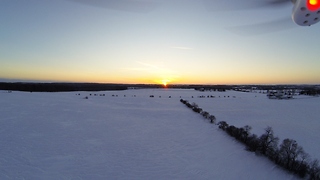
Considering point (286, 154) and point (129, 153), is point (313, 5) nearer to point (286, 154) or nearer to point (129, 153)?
point (129, 153)

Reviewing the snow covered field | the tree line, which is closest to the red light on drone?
the snow covered field

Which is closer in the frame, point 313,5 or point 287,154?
point 313,5

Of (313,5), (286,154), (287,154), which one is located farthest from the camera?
(286,154)

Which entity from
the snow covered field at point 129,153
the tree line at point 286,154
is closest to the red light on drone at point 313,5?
the snow covered field at point 129,153

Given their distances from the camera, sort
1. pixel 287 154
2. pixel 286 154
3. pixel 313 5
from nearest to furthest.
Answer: pixel 313 5
pixel 287 154
pixel 286 154

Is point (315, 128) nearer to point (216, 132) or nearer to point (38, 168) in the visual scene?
point (216, 132)

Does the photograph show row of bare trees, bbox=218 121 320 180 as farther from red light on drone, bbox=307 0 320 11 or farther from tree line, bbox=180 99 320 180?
red light on drone, bbox=307 0 320 11

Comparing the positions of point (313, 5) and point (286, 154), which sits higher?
point (313, 5)

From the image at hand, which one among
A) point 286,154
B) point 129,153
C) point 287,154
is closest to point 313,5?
point 129,153

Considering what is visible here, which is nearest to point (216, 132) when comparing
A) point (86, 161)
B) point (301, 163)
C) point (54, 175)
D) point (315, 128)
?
point (301, 163)
